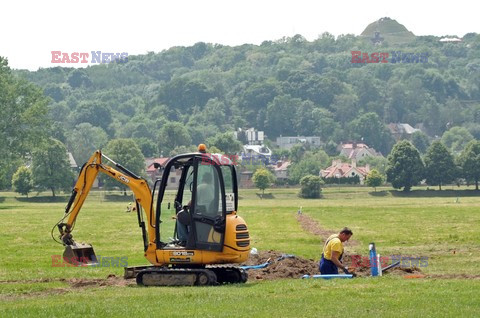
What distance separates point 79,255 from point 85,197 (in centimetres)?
209

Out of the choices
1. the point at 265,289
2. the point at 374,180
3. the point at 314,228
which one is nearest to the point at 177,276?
the point at 265,289

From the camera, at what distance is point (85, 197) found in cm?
3008

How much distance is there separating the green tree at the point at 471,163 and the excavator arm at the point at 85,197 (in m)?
124

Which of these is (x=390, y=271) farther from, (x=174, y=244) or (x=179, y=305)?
(x=179, y=305)

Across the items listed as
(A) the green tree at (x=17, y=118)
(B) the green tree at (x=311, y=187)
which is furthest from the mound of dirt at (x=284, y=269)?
(B) the green tree at (x=311, y=187)

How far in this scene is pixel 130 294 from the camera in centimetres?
2470

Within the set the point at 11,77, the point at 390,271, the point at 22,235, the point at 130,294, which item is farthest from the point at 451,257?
the point at 11,77

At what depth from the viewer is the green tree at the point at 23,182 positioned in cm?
14300

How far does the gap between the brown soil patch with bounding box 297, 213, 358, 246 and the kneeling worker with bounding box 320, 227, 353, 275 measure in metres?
17.6

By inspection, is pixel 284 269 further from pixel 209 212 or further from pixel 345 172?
pixel 345 172

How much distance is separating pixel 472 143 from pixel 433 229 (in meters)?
105

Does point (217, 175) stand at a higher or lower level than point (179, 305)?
higher

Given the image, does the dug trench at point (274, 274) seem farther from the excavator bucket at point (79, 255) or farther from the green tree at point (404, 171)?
the green tree at point (404, 171)

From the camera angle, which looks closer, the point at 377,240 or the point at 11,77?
the point at 377,240
